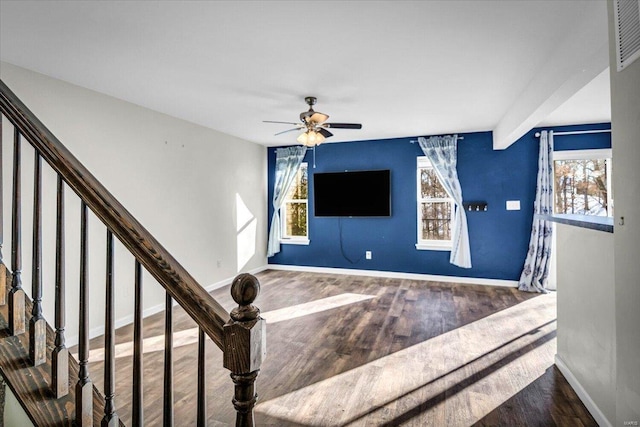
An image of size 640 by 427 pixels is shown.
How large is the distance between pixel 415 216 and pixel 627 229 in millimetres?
4295

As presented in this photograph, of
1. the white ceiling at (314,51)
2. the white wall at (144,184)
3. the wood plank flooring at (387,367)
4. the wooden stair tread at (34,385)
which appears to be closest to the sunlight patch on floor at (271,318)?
the wood plank flooring at (387,367)

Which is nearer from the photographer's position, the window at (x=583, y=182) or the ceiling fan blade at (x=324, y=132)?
the ceiling fan blade at (x=324, y=132)

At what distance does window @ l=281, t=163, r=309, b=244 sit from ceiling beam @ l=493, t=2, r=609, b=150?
3.66m

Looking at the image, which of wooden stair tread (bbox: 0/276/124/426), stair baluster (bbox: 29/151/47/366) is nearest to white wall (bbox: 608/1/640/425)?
wooden stair tread (bbox: 0/276/124/426)

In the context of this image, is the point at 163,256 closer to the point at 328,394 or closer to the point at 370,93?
the point at 328,394

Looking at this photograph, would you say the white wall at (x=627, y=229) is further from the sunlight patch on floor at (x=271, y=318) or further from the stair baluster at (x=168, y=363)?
the sunlight patch on floor at (x=271, y=318)

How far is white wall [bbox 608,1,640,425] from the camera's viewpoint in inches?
51.8

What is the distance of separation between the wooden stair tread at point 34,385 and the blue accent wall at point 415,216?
506cm

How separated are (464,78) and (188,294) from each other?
309 centimetres

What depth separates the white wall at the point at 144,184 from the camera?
2938 mm

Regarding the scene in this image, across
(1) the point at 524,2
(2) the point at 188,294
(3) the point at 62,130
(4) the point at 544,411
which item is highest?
(1) the point at 524,2

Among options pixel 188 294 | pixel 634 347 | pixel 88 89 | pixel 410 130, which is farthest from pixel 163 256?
pixel 410 130

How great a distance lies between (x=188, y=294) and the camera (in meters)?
0.89

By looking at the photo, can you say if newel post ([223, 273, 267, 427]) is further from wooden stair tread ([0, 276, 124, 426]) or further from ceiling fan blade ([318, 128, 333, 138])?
ceiling fan blade ([318, 128, 333, 138])
